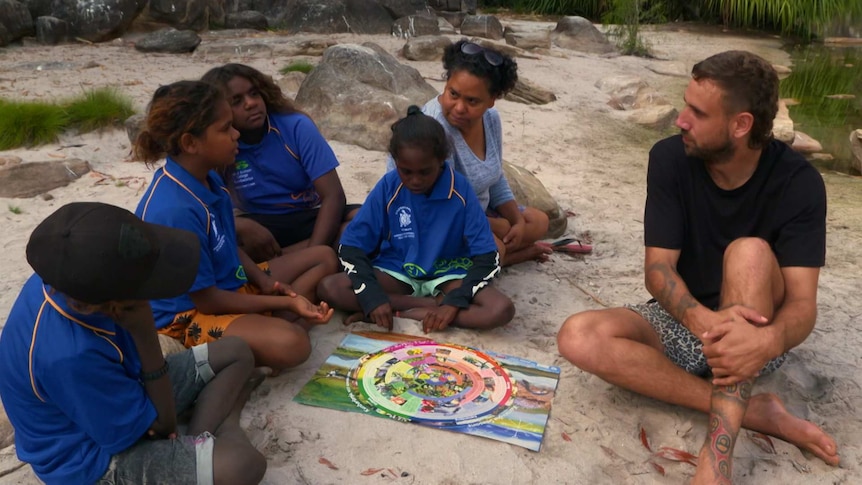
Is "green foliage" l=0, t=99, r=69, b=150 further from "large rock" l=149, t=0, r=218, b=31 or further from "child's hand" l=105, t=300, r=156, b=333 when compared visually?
"large rock" l=149, t=0, r=218, b=31

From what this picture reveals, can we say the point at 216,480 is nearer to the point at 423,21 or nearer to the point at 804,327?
the point at 804,327

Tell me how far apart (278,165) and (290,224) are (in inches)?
11.8

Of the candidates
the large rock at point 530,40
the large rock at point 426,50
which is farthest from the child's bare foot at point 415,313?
the large rock at point 530,40

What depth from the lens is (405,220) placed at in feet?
10.1

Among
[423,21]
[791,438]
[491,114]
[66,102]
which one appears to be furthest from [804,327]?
[423,21]

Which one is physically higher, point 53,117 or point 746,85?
point 746,85

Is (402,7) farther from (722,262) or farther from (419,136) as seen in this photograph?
(722,262)

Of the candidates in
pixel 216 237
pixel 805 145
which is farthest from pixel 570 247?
pixel 805 145

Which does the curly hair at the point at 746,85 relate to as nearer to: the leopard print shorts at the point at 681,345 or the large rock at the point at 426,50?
the leopard print shorts at the point at 681,345

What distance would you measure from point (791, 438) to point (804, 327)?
36 cm

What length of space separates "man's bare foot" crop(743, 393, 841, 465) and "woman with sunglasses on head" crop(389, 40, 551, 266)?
1.36 meters

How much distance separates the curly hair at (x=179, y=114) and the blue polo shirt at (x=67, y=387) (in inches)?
32.6

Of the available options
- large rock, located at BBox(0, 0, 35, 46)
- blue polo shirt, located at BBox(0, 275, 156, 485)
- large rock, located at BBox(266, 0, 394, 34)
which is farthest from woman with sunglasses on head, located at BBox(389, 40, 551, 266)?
large rock, located at BBox(266, 0, 394, 34)

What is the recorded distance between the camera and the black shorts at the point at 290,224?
11.2ft
